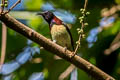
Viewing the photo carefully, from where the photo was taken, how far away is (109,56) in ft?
11.4

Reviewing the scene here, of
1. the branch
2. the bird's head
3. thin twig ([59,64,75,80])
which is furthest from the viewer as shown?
the bird's head

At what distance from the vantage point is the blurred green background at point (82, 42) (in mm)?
3453

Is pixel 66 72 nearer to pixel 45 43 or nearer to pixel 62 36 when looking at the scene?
pixel 62 36

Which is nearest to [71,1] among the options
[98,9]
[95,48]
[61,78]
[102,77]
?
[98,9]

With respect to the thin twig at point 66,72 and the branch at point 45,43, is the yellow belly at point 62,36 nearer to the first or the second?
the thin twig at point 66,72

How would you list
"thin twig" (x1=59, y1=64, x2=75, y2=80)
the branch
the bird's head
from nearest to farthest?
the branch → "thin twig" (x1=59, y1=64, x2=75, y2=80) → the bird's head

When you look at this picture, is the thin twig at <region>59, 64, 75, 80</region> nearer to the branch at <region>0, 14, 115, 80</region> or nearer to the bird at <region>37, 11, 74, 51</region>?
the bird at <region>37, 11, 74, 51</region>

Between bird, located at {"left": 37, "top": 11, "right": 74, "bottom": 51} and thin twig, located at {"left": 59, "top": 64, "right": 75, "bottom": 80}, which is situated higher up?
bird, located at {"left": 37, "top": 11, "right": 74, "bottom": 51}

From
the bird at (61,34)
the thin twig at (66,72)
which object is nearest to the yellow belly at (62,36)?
the bird at (61,34)

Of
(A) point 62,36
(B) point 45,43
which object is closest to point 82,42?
(A) point 62,36

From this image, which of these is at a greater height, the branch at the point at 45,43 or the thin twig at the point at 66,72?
the branch at the point at 45,43

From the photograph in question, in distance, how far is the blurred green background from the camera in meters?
3.45

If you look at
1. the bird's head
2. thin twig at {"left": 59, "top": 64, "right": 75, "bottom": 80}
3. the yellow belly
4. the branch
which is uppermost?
the branch

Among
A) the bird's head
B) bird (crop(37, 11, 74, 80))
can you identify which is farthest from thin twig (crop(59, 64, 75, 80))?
the bird's head
